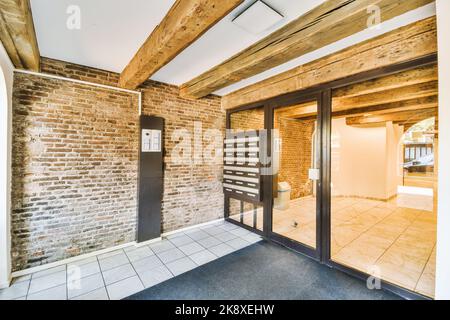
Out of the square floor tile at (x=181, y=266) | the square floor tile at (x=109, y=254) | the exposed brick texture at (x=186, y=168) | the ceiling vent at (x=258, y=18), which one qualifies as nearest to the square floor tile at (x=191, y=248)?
the square floor tile at (x=181, y=266)

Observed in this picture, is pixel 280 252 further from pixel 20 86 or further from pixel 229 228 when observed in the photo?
pixel 20 86

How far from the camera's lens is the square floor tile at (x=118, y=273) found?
249cm

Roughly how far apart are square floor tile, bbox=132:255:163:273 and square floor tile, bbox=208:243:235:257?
85cm

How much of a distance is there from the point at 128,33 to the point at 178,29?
86cm

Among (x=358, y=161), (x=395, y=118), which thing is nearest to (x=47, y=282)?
(x=358, y=161)

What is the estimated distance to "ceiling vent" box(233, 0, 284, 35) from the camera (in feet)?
5.69

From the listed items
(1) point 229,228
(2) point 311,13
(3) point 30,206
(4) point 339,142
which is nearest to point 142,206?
(3) point 30,206

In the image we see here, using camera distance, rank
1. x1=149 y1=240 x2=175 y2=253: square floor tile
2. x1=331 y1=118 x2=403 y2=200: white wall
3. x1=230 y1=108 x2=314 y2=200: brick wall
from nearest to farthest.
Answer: x1=149 y1=240 x2=175 y2=253: square floor tile
x1=230 y1=108 x2=314 y2=200: brick wall
x1=331 y1=118 x2=403 y2=200: white wall

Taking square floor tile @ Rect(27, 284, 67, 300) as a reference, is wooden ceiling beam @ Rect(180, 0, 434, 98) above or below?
above

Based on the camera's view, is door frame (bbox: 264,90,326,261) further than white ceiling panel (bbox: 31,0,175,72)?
Yes

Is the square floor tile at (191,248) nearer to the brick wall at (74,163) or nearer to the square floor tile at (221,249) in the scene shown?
the square floor tile at (221,249)

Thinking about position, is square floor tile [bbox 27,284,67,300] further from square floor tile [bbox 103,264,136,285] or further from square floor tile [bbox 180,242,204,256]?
square floor tile [bbox 180,242,204,256]

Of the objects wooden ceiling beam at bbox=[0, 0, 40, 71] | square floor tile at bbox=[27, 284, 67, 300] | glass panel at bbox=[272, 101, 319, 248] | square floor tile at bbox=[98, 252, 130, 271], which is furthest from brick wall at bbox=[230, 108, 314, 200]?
wooden ceiling beam at bbox=[0, 0, 40, 71]

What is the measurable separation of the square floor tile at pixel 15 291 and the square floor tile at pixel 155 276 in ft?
4.18
